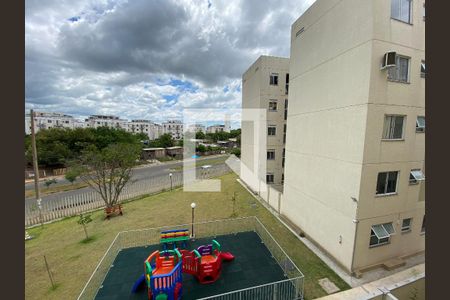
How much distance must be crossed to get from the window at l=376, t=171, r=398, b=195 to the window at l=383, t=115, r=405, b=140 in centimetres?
148

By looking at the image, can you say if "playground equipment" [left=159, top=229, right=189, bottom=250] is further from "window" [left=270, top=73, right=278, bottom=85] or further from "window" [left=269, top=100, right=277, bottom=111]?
"window" [left=270, top=73, right=278, bottom=85]

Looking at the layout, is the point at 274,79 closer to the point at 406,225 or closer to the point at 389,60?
the point at 389,60

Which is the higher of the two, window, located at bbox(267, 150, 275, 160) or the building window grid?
window, located at bbox(267, 150, 275, 160)

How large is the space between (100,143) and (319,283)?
41.9 meters

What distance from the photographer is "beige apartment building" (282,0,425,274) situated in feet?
21.4

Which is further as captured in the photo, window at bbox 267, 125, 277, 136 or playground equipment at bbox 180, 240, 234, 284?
window at bbox 267, 125, 277, 136

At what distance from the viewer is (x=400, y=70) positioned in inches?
272

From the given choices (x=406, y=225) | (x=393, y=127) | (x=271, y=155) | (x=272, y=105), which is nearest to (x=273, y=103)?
(x=272, y=105)

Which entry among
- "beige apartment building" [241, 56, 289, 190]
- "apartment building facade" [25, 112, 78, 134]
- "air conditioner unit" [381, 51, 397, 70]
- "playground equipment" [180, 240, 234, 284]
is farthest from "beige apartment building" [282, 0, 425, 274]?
"apartment building facade" [25, 112, 78, 134]

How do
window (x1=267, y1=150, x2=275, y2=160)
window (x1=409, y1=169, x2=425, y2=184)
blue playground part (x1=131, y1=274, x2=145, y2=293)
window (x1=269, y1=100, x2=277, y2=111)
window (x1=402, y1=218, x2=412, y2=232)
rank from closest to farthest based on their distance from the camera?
1. blue playground part (x1=131, y1=274, x2=145, y2=293)
2. window (x1=409, y1=169, x2=425, y2=184)
3. window (x1=402, y1=218, x2=412, y2=232)
4. window (x1=269, y1=100, x2=277, y2=111)
5. window (x1=267, y1=150, x2=275, y2=160)

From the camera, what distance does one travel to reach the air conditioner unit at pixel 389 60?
6.06 meters

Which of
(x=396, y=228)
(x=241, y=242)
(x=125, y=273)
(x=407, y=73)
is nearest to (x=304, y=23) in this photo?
(x=407, y=73)

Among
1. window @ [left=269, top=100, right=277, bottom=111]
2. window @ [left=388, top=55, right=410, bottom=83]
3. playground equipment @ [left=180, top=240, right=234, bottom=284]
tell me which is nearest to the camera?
window @ [left=388, top=55, right=410, bottom=83]

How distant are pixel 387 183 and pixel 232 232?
7.77 metres
